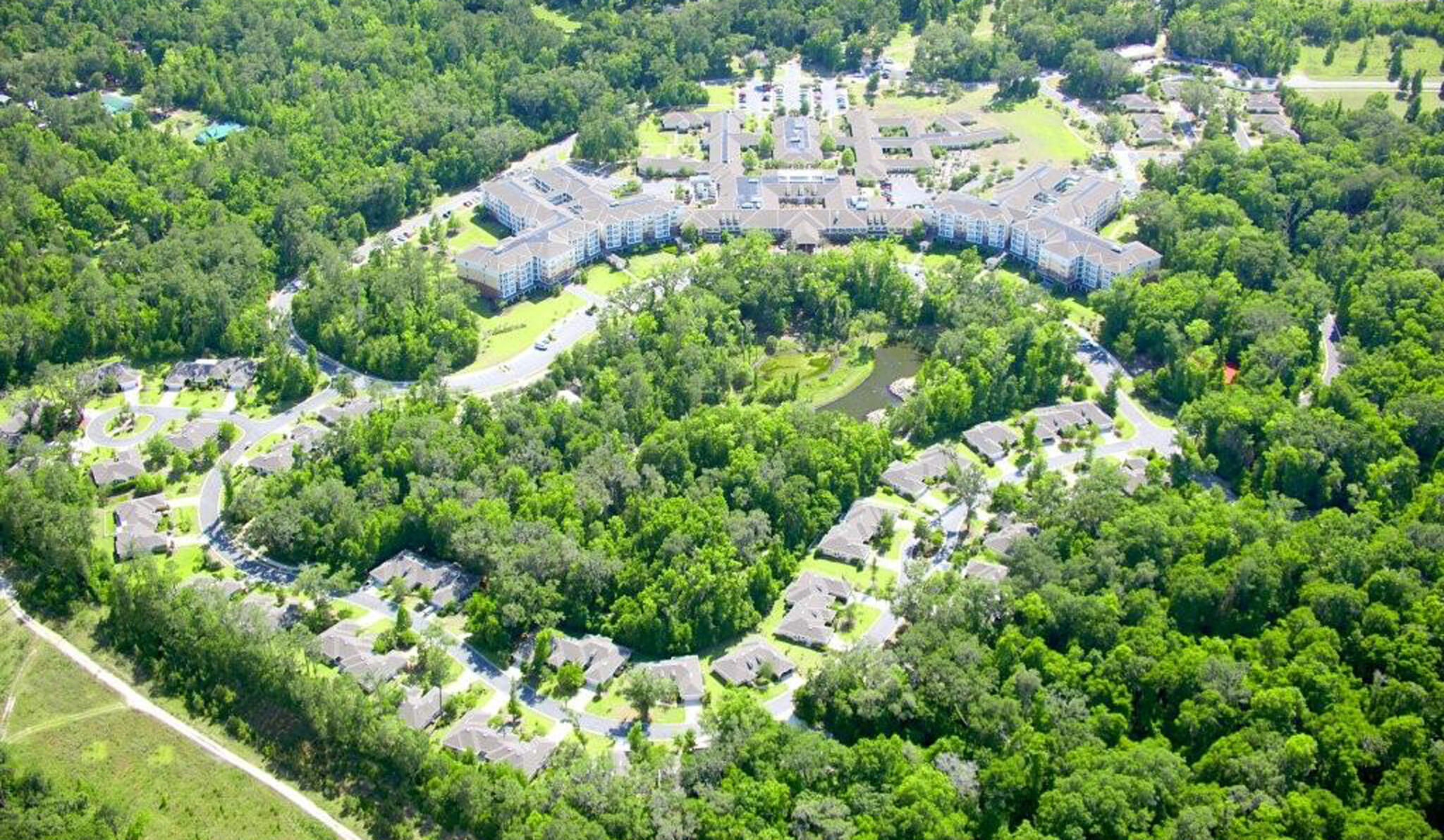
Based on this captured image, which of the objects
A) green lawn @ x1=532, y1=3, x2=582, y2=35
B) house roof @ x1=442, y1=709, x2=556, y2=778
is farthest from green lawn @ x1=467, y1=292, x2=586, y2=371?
green lawn @ x1=532, y1=3, x2=582, y2=35

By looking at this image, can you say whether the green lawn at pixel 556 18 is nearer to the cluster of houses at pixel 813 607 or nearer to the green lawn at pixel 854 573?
the green lawn at pixel 854 573

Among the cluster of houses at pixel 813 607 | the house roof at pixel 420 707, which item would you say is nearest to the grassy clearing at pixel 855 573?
the cluster of houses at pixel 813 607

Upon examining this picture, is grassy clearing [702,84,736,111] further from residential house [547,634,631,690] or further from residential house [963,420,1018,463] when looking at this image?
residential house [547,634,631,690]

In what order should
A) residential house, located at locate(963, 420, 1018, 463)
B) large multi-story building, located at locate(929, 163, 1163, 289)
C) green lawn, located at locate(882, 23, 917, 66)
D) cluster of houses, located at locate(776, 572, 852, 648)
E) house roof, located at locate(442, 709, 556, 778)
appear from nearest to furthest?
1. house roof, located at locate(442, 709, 556, 778)
2. cluster of houses, located at locate(776, 572, 852, 648)
3. residential house, located at locate(963, 420, 1018, 463)
4. large multi-story building, located at locate(929, 163, 1163, 289)
5. green lawn, located at locate(882, 23, 917, 66)

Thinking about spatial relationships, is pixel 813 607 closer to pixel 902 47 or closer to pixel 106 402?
pixel 106 402

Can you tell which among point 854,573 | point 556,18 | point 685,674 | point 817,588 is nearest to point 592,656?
point 685,674

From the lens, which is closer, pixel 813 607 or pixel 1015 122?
pixel 813 607
